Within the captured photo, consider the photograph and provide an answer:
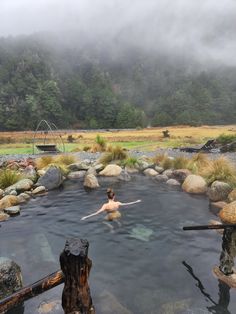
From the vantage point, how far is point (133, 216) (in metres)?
10.5

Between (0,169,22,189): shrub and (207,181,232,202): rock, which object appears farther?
(0,169,22,189): shrub

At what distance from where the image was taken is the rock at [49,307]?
18.3 ft

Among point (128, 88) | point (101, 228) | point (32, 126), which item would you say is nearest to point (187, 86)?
point (128, 88)

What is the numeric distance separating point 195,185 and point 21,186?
6.76 m

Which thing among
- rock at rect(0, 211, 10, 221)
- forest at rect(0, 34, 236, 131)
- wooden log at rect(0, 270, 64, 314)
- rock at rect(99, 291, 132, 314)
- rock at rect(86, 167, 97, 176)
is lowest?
rock at rect(99, 291, 132, 314)

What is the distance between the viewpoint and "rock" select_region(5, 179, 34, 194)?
12771mm

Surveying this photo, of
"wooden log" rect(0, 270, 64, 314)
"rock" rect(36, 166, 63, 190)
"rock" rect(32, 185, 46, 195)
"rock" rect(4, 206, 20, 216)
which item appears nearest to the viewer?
Result: "wooden log" rect(0, 270, 64, 314)

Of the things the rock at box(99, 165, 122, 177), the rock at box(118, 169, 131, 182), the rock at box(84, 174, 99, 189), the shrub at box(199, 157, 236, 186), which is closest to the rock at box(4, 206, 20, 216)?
the rock at box(84, 174, 99, 189)

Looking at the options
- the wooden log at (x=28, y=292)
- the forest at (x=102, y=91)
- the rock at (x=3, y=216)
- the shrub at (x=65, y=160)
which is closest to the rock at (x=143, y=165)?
the shrub at (x=65, y=160)

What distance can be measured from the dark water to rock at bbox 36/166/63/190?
37.8 inches

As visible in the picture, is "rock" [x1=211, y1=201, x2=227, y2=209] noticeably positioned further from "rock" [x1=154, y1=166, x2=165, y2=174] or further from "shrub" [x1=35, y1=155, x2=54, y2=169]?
Result: "shrub" [x1=35, y1=155, x2=54, y2=169]

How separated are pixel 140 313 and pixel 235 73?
507ft

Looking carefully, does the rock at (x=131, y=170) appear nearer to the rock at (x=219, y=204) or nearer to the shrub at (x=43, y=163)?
the shrub at (x=43, y=163)

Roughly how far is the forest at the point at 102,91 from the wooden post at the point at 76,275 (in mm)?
70981
